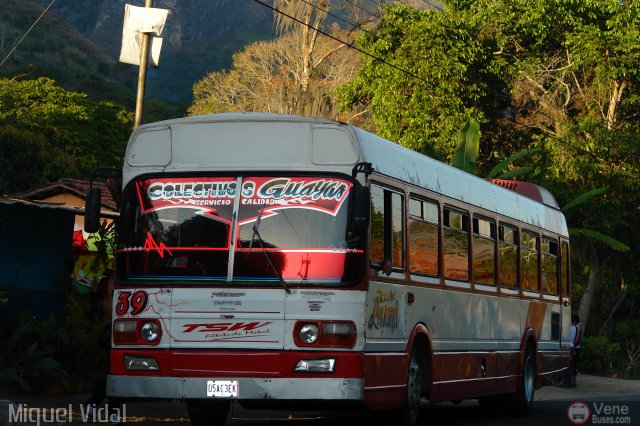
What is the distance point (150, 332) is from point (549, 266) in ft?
30.4

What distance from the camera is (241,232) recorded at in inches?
436

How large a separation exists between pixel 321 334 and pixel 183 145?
2320 mm

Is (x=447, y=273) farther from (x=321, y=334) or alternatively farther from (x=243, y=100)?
(x=243, y=100)

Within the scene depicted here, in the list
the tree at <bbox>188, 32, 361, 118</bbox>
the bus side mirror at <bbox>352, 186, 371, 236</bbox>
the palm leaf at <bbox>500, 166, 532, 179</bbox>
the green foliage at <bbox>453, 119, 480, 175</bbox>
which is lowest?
the bus side mirror at <bbox>352, 186, 371, 236</bbox>

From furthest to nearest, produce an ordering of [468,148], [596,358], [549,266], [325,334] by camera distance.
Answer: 1. [596,358]
2. [468,148]
3. [549,266]
4. [325,334]

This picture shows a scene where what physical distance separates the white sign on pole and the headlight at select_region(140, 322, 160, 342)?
10224 mm

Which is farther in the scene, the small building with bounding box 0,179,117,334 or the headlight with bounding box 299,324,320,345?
the small building with bounding box 0,179,117,334

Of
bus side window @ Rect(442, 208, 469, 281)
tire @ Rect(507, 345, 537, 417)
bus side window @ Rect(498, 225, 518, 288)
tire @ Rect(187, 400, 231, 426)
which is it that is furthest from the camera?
tire @ Rect(507, 345, 537, 417)

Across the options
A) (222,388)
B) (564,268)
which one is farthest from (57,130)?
(222,388)

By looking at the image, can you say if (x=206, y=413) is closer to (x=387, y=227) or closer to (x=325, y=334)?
(x=325, y=334)

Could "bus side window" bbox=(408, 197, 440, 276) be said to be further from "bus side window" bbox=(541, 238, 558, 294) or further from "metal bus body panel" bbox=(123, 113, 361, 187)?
"bus side window" bbox=(541, 238, 558, 294)

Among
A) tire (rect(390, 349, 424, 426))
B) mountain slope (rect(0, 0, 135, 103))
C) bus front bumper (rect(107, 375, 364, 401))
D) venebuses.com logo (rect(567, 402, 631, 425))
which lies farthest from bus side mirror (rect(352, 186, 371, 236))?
mountain slope (rect(0, 0, 135, 103))

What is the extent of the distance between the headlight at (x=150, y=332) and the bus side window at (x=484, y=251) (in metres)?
4.90

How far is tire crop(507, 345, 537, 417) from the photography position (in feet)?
56.2
